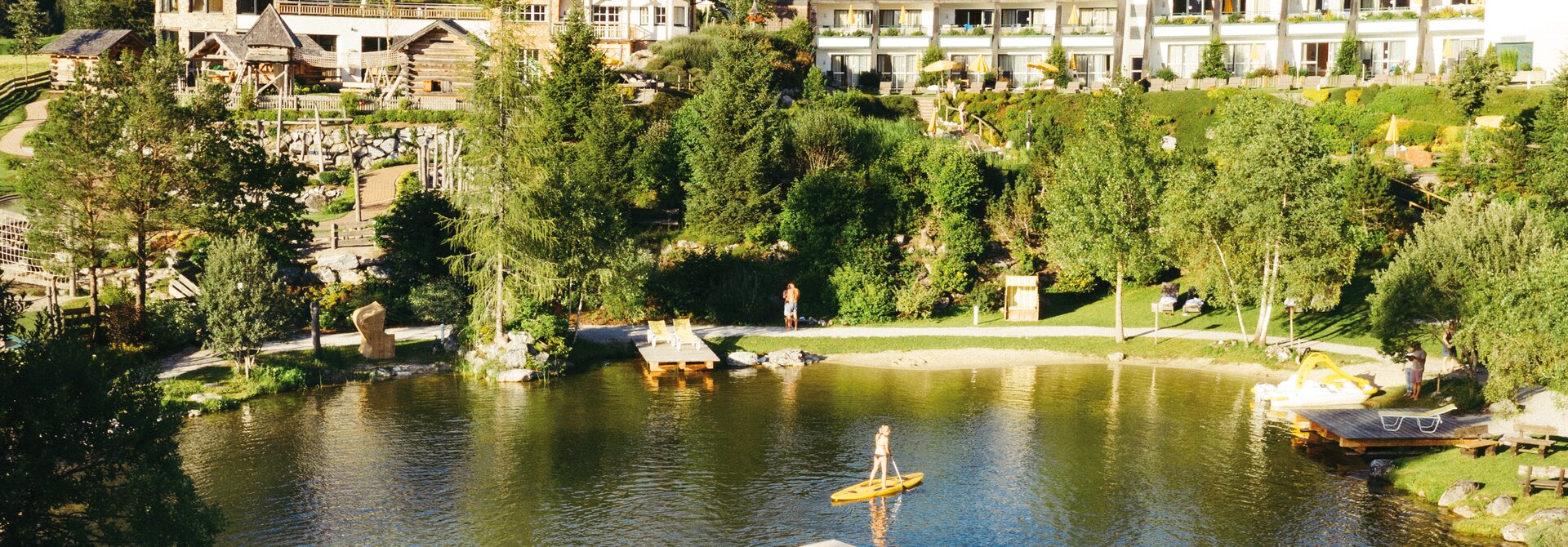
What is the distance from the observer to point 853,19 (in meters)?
82.2

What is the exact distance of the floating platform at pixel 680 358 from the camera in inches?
1640

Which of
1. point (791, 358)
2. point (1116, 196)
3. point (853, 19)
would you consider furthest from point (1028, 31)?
point (791, 358)

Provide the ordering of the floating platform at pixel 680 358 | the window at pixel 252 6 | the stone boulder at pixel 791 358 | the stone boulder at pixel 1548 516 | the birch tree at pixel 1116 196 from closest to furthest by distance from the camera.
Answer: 1. the stone boulder at pixel 1548 516
2. the floating platform at pixel 680 358
3. the stone boulder at pixel 791 358
4. the birch tree at pixel 1116 196
5. the window at pixel 252 6

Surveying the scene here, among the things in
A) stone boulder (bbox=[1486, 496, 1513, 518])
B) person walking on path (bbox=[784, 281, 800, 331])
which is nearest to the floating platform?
person walking on path (bbox=[784, 281, 800, 331])

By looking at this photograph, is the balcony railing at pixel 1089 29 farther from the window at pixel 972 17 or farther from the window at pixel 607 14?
the window at pixel 607 14

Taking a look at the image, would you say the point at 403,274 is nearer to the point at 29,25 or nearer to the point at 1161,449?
the point at 1161,449

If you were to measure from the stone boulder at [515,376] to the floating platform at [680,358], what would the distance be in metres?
3.90

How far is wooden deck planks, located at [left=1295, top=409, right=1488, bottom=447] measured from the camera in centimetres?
3053

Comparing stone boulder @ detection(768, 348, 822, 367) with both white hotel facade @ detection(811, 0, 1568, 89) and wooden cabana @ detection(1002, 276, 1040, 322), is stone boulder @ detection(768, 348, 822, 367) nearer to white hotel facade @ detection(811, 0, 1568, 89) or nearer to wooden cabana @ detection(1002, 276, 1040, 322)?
wooden cabana @ detection(1002, 276, 1040, 322)

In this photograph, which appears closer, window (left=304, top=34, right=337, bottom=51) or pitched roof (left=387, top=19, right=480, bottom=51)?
pitched roof (left=387, top=19, right=480, bottom=51)

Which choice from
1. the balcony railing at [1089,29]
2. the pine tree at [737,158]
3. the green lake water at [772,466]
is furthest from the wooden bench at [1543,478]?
the balcony railing at [1089,29]

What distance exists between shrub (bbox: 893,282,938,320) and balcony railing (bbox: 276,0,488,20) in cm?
4250

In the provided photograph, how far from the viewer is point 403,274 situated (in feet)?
156

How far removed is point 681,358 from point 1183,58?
1935 inches
